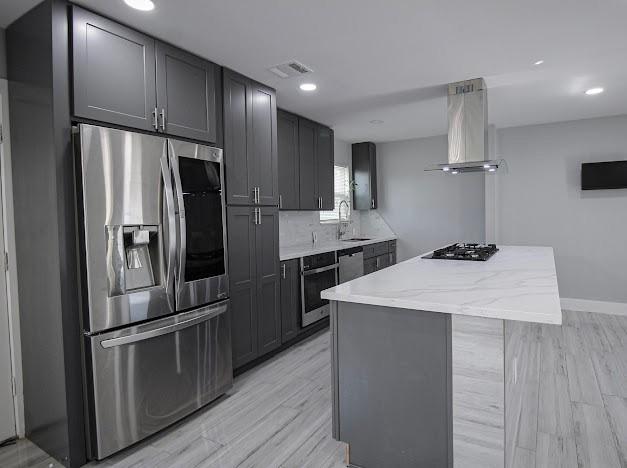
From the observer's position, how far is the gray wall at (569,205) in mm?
4770

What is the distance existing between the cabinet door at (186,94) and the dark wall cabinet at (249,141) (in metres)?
0.16

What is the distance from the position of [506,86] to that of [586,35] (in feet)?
3.25

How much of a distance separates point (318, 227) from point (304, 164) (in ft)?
3.57

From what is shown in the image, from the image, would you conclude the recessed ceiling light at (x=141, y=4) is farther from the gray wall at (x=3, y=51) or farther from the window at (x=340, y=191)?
the window at (x=340, y=191)

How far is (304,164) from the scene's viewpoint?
445 cm

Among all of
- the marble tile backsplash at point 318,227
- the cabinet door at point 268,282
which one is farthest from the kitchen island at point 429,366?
the marble tile backsplash at point 318,227

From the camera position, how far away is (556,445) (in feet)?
7.04

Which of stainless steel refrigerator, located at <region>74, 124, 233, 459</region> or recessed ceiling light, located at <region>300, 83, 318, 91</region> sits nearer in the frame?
stainless steel refrigerator, located at <region>74, 124, 233, 459</region>

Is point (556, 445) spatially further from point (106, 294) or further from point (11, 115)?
point (11, 115)

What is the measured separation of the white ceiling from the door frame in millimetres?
593

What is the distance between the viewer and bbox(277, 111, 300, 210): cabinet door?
13.3 feet

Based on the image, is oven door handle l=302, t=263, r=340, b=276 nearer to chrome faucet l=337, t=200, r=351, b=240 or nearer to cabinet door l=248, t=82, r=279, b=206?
cabinet door l=248, t=82, r=279, b=206

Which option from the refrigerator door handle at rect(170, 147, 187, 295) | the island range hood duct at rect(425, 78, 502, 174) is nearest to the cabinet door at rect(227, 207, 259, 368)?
the refrigerator door handle at rect(170, 147, 187, 295)

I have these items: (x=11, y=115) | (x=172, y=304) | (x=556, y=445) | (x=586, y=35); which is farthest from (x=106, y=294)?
(x=586, y=35)
